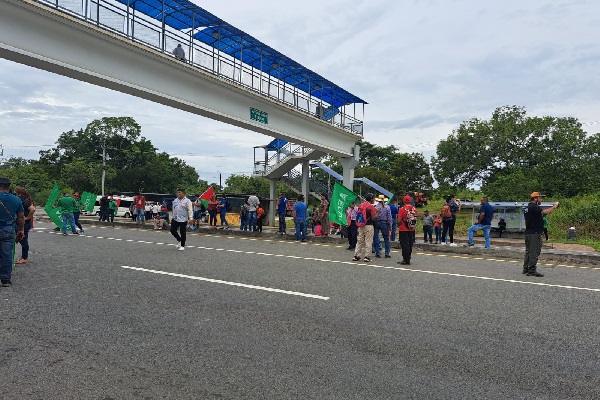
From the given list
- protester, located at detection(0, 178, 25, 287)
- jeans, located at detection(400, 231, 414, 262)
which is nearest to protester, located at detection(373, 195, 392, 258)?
jeans, located at detection(400, 231, 414, 262)

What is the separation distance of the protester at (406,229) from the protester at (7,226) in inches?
306

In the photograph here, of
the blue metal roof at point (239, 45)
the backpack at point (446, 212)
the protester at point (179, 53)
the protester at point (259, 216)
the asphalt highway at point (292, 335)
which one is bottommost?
the asphalt highway at point (292, 335)

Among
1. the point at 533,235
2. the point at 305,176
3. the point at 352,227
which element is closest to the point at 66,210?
the point at 352,227

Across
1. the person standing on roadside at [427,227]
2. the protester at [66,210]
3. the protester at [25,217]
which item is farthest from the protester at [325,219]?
the protester at [25,217]

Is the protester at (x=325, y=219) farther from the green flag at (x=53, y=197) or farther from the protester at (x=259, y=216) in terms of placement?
the green flag at (x=53, y=197)

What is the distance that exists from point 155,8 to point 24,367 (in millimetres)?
16930

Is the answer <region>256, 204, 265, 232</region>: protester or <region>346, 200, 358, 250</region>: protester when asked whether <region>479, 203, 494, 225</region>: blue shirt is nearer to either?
<region>346, 200, 358, 250</region>: protester

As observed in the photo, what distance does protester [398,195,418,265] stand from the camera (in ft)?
36.1

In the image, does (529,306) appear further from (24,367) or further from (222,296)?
(24,367)

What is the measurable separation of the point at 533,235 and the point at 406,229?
273cm

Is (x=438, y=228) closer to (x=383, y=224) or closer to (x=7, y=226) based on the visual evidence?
(x=383, y=224)

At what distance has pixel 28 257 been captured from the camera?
1035 cm

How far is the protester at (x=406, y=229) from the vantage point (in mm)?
11000

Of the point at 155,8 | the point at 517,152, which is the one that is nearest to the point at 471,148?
the point at 517,152
